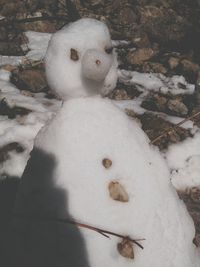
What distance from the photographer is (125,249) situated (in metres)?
1.07

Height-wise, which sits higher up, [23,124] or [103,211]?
[103,211]

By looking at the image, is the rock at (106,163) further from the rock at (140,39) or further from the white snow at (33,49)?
the rock at (140,39)

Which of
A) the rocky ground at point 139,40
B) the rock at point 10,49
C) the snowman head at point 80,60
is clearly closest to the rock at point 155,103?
the rocky ground at point 139,40

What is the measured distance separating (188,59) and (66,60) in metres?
2.03

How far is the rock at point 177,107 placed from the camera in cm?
239

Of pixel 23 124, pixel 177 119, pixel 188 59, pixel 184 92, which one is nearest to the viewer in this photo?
pixel 23 124

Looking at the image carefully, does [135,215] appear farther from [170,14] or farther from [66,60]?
[170,14]

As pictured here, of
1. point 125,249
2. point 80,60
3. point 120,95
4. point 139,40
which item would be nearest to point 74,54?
point 80,60

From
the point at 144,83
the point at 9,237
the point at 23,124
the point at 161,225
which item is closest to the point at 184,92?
the point at 144,83

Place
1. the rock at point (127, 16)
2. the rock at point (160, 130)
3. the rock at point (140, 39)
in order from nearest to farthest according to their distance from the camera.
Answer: the rock at point (160, 130), the rock at point (140, 39), the rock at point (127, 16)

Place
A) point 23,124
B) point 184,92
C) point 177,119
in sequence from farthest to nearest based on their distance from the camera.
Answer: point 184,92
point 177,119
point 23,124

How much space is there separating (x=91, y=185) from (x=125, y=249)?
0.64 feet

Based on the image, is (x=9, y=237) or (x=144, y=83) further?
(x=144, y=83)

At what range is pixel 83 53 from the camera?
1.09m
